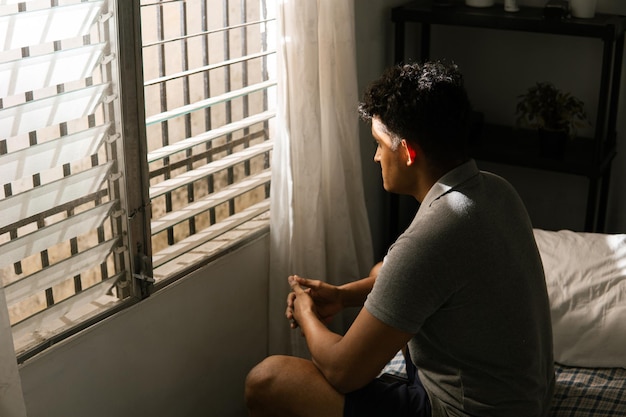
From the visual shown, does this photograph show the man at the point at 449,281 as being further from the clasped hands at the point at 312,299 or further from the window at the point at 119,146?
the window at the point at 119,146

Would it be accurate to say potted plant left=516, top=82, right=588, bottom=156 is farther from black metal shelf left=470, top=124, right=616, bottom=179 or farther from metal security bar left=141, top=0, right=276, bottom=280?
metal security bar left=141, top=0, right=276, bottom=280

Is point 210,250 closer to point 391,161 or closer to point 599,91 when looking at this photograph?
point 391,161

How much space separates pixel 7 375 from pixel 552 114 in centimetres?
185

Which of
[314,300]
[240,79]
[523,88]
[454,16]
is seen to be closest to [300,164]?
[240,79]

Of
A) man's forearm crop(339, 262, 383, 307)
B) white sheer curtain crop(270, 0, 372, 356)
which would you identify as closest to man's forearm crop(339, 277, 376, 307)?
man's forearm crop(339, 262, 383, 307)

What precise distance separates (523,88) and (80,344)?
180cm

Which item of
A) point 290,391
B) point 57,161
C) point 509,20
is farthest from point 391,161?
point 509,20

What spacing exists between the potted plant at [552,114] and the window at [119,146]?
0.89m

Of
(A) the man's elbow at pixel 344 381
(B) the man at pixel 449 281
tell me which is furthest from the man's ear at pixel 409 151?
(A) the man's elbow at pixel 344 381

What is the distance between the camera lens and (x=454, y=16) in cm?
277

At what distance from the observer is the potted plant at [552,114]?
2.76 m

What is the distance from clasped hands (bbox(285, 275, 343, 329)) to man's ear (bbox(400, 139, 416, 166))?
440 millimetres

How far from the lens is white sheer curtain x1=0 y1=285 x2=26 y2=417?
1556mm

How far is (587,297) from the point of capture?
2.16 metres
